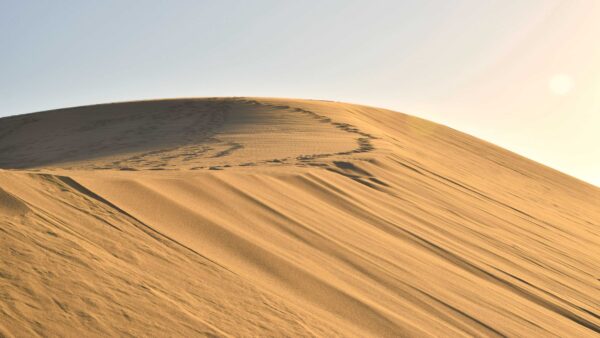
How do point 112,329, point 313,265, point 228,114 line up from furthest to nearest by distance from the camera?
point 228,114
point 313,265
point 112,329

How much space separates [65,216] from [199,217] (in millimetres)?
1055

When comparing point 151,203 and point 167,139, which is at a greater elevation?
point 167,139

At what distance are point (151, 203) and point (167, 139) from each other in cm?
731

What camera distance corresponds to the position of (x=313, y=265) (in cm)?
406

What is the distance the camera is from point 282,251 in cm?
414

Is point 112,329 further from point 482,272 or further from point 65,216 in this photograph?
point 482,272

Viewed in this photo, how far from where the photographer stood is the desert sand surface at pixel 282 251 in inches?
109

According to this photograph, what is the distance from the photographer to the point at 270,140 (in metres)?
10.3

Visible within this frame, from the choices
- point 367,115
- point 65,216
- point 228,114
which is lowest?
point 65,216

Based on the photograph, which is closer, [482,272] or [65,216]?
[65,216]

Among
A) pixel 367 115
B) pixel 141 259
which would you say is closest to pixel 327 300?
pixel 141 259

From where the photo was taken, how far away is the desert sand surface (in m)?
2.78

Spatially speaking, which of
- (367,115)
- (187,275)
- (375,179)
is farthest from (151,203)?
(367,115)

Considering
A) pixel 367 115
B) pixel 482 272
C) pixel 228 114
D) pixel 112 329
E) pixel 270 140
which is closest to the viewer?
pixel 112 329
